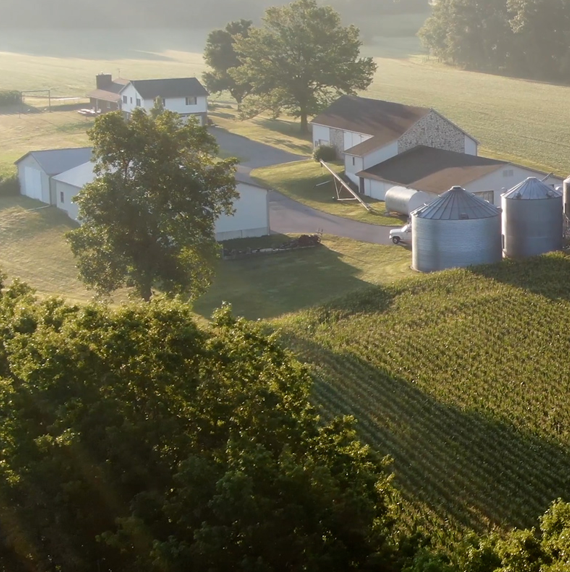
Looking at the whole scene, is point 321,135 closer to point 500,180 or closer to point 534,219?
point 500,180

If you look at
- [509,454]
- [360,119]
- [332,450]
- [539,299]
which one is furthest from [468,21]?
[332,450]

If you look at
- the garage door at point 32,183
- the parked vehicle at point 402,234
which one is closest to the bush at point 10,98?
the garage door at point 32,183

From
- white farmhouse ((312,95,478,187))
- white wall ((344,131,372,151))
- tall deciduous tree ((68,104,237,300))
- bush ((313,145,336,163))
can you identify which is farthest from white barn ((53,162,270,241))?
bush ((313,145,336,163))

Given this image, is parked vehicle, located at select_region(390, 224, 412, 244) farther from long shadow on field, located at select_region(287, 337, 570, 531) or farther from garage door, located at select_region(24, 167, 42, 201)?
garage door, located at select_region(24, 167, 42, 201)

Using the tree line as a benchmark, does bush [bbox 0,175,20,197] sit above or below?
below

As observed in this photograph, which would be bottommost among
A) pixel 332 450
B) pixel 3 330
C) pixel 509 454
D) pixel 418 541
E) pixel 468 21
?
pixel 509 454

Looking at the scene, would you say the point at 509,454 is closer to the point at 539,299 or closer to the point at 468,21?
the point at 539,299

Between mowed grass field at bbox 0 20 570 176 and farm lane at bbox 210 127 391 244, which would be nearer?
farm lane at bbox 210 127 391 244
